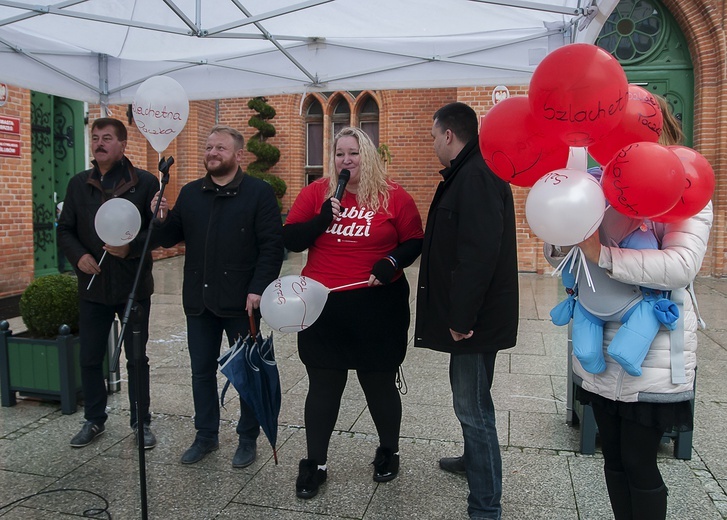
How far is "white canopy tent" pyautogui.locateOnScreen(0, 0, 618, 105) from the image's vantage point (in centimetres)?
446

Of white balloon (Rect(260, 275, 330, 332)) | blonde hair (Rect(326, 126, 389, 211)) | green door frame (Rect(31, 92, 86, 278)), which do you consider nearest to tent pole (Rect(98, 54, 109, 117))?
blonde hair (Rect(326, 126, 389, 211))

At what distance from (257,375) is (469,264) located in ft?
4.49

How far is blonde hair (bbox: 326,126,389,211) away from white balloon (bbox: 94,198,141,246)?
1.13 m

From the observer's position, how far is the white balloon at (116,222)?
11.1 feet

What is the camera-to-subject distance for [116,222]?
11.1 feet

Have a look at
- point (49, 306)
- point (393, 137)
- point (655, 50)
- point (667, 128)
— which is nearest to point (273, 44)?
point (49, 306)

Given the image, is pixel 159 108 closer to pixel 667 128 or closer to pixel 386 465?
pixel 386 465

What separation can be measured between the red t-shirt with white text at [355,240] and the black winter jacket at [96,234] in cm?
115

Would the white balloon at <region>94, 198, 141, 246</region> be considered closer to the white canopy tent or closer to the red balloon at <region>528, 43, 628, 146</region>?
the white canopy tent

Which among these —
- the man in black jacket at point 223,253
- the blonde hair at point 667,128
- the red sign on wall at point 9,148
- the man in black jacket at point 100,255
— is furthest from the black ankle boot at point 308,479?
the red sign on wall at point 9,148

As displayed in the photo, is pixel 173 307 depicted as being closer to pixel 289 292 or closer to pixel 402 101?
pixel 289 292

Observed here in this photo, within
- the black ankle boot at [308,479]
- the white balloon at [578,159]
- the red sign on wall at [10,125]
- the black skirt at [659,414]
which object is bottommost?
the black ankle boot at [308,479]

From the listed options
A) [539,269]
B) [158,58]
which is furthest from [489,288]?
[539,269]

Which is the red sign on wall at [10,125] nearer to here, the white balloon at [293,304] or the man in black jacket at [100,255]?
the man in black jacket at [100,255]
